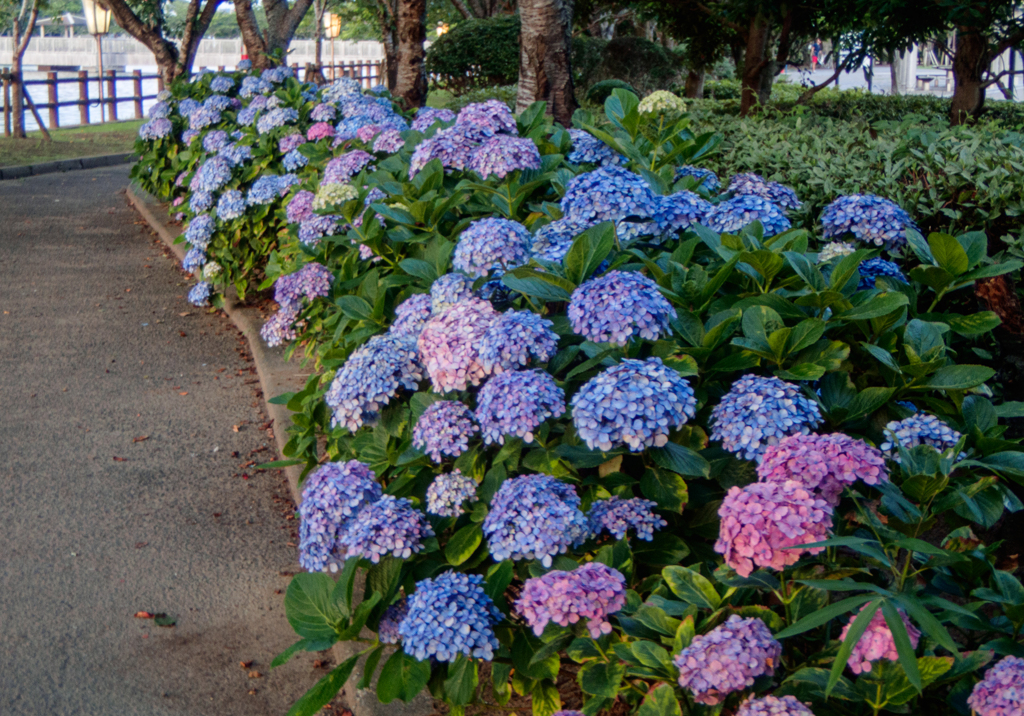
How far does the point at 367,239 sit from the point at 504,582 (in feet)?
5.57

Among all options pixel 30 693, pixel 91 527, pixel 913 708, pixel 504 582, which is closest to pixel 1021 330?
pixel 913 708

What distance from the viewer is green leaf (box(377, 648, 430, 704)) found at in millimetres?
1844

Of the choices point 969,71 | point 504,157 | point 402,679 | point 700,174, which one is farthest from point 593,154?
point 969,71

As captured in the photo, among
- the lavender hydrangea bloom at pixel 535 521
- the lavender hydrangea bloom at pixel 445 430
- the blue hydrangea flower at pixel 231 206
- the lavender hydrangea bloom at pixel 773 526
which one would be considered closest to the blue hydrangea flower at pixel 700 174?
the lavender hydrangea bloom at pixel 445 430

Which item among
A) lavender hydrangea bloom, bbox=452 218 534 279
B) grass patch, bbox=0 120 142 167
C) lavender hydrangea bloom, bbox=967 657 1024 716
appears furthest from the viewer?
grass patch, bbox=0 120 142 167

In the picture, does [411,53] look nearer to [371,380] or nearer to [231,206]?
[231,206]

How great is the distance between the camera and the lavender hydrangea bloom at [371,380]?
89.0 inches

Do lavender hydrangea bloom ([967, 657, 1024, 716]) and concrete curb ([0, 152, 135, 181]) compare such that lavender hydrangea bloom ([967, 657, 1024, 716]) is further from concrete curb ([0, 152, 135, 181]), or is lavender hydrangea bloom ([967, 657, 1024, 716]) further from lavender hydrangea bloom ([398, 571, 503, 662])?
concrete curb ([0, 152, 135, 181])

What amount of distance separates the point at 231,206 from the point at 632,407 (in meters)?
4.70

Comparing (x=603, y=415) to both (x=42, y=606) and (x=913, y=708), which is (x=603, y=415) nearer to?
(x=913, y=708)

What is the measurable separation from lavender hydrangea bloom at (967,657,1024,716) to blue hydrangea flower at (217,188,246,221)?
5318 millimetres

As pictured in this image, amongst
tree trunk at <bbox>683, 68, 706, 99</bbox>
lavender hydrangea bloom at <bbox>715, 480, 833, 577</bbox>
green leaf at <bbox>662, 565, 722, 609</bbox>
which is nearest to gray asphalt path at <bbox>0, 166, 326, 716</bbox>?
green leaf at <bbox>662, 565, 722, 609</bbox>

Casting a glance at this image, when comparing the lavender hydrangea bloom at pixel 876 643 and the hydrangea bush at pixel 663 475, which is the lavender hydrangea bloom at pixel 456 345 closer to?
the hydrangea bush at pixel 663 475

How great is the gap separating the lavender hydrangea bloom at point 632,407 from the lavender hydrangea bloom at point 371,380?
0.63 metres
